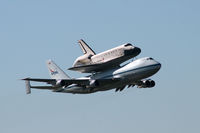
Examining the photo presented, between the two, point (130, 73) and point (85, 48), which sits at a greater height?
point (85, 48)

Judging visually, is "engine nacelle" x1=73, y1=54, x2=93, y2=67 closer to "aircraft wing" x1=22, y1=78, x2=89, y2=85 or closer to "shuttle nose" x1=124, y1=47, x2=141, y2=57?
"aircraft wing" x1=22, y1=78, x2=89, y2=85

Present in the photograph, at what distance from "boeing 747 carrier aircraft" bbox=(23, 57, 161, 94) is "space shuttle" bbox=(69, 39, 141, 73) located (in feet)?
4.77

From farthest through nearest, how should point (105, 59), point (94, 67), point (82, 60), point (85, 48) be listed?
point (85, 48) < point (82, 60) < point (94, 67) < point (105, 59)

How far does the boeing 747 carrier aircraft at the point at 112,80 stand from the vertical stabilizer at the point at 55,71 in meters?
9.40

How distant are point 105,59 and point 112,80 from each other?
14.9 feet

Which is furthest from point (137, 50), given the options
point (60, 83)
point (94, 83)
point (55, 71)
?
point (55, 71)

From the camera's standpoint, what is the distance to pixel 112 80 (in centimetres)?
11019

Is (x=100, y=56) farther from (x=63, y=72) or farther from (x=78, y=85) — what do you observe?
(x=63, y=72)

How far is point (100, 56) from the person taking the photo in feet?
369

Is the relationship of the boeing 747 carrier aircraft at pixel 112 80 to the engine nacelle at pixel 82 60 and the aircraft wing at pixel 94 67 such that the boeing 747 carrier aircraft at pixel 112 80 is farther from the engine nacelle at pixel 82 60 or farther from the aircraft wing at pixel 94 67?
the engine nacelle at pixel 82 60

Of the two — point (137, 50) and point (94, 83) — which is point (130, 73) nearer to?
point (137, 50)

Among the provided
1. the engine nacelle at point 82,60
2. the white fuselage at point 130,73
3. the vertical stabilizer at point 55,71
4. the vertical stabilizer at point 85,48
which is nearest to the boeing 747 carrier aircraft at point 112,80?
the white fuselage at point 130,73

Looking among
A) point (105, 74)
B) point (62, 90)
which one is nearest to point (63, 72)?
point (62, 90)

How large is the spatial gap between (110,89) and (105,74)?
3342 mm
